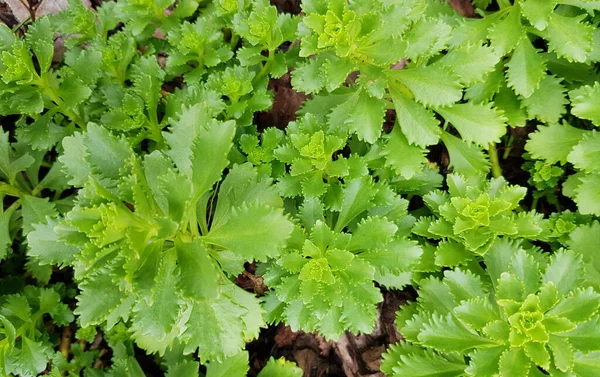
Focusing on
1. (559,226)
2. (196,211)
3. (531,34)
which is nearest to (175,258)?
(196,211)

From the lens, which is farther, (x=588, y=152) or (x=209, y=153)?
(x=588, y=152)

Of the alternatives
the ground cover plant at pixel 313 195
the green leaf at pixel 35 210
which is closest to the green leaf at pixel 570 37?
the ground cover plant at pixel 313 195

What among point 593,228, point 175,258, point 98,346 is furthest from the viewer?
point 98,346

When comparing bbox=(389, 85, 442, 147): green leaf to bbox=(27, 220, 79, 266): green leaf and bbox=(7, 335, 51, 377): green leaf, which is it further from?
bbox=(7, 335, 51, 377): green leaf

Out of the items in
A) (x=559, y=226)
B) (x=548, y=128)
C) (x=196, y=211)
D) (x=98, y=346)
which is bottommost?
(x=98, y=346)

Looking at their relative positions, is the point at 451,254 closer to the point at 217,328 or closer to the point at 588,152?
the point at 588,152

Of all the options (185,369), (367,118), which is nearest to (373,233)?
(367,118)

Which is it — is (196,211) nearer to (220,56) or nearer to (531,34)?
(220,56)
